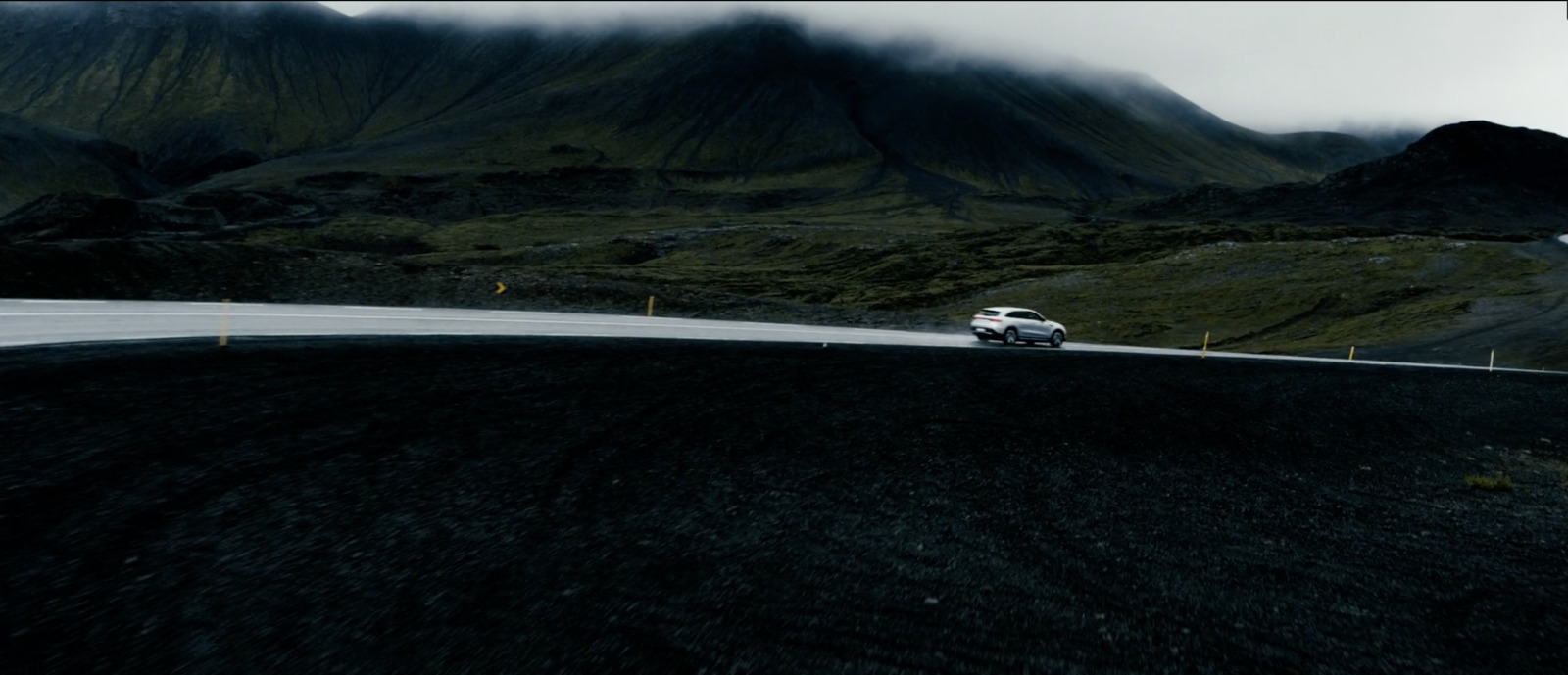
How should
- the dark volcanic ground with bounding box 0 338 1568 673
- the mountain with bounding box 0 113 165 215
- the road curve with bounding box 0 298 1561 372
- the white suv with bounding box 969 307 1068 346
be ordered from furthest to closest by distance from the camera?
the mountain with bounding box 0 113 165 215
the white suv with bounding box 969 307 1068 346
the road curve with bounding box 0 298 1561 372
the dark volcanic ground with bounding box 0 338 1568 673

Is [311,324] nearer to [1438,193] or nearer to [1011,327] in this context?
[1011,327]

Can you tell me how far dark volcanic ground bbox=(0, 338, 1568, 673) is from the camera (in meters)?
4.89

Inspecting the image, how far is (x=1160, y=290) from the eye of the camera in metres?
58.5

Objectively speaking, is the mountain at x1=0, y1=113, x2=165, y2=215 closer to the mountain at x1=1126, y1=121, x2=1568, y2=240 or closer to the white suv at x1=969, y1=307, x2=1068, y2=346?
the white suv at x1=969, y1=307, x2=1068, y2=346

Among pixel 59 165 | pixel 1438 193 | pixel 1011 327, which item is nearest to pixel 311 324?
pixel 1011 327

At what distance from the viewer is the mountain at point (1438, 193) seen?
122 metres

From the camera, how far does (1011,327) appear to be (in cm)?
2970

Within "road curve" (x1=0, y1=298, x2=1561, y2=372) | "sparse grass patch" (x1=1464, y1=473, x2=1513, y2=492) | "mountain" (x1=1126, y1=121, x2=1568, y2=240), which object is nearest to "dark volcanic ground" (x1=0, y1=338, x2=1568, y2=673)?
"sparse grass patch" (x1=1464, y1=473, x2=1513, y2=492)

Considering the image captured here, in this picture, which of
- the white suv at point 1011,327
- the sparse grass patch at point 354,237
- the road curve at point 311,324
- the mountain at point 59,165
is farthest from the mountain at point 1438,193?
the mountain at point 59,165

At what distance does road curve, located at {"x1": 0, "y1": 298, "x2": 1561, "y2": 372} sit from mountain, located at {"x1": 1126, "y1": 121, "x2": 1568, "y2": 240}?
4736 inches

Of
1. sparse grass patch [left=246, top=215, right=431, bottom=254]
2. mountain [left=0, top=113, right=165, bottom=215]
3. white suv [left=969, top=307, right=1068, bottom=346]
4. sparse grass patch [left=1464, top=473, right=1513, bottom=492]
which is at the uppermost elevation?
mountain [left=0, top=113, right=165, bottom=215]

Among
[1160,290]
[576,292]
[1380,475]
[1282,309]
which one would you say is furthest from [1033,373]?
[1160,290]

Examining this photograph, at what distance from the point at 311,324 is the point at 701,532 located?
17.1m

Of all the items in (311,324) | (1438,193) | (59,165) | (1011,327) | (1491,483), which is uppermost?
(1438,193)
